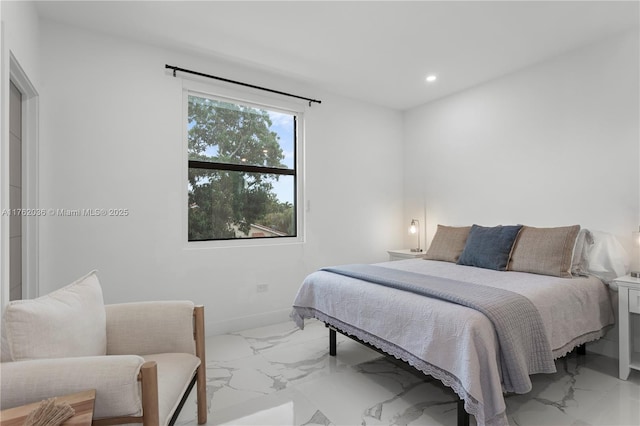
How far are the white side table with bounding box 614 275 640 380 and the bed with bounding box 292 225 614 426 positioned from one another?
0.12 meters

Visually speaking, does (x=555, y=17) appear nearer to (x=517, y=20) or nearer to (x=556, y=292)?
(x=517, y=20)

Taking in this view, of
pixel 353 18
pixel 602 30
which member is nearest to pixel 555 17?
pixel 602 30

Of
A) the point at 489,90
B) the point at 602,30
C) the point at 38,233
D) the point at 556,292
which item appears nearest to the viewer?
the point at 556,292

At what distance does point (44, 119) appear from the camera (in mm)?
2477

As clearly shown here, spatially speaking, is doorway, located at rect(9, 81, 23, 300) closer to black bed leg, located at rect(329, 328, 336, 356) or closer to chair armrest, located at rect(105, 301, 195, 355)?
chair armrest, located at rect(105, 301, 195, 355)

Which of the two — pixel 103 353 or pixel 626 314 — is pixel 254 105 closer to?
pixel 103 353

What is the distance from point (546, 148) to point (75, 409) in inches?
149

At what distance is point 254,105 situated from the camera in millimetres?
3488

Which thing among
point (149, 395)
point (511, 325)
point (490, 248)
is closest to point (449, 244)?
point (490, 248)

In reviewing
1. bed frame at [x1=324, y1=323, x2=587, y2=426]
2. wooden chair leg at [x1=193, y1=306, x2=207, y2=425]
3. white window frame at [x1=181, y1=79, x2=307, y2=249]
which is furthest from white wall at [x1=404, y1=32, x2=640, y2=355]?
wooden chair leg at [x1=193, y1=306, x2=207, y2=425]

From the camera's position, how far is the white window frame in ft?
10.1

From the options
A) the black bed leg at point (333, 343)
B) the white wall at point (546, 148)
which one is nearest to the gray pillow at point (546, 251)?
the white wall at point (546, 148)

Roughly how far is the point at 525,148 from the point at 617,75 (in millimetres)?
851

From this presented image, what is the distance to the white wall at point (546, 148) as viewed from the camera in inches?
105
